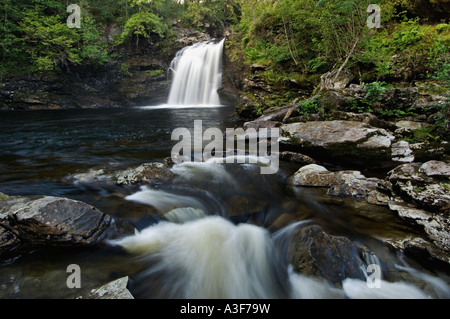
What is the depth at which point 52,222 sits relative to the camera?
273 centimetres

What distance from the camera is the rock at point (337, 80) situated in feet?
25.8

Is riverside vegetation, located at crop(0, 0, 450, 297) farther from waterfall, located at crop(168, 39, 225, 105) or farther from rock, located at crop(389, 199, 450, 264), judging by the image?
waterfall, located at crop(168, 39, 225, 105)

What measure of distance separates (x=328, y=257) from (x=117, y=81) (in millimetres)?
24875

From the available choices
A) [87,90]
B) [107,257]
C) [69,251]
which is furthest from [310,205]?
[87,90]

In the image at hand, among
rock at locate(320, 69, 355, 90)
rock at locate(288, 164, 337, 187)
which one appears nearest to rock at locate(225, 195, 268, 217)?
rock at locate(288, 164, 337, 187)

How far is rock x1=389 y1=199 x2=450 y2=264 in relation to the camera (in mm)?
2601

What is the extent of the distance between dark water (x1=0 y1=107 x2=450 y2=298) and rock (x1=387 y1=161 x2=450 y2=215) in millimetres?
462

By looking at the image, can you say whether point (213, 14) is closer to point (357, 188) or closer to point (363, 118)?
point (363, 118)

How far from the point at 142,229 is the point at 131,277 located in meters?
0.86

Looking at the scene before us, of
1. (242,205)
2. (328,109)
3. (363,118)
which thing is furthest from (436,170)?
(328,109)

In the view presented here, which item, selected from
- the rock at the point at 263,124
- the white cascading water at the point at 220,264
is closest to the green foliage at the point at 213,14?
the rock at the point at 263,124

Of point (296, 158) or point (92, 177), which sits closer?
point (92, 177)

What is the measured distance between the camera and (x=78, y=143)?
7.66 m
